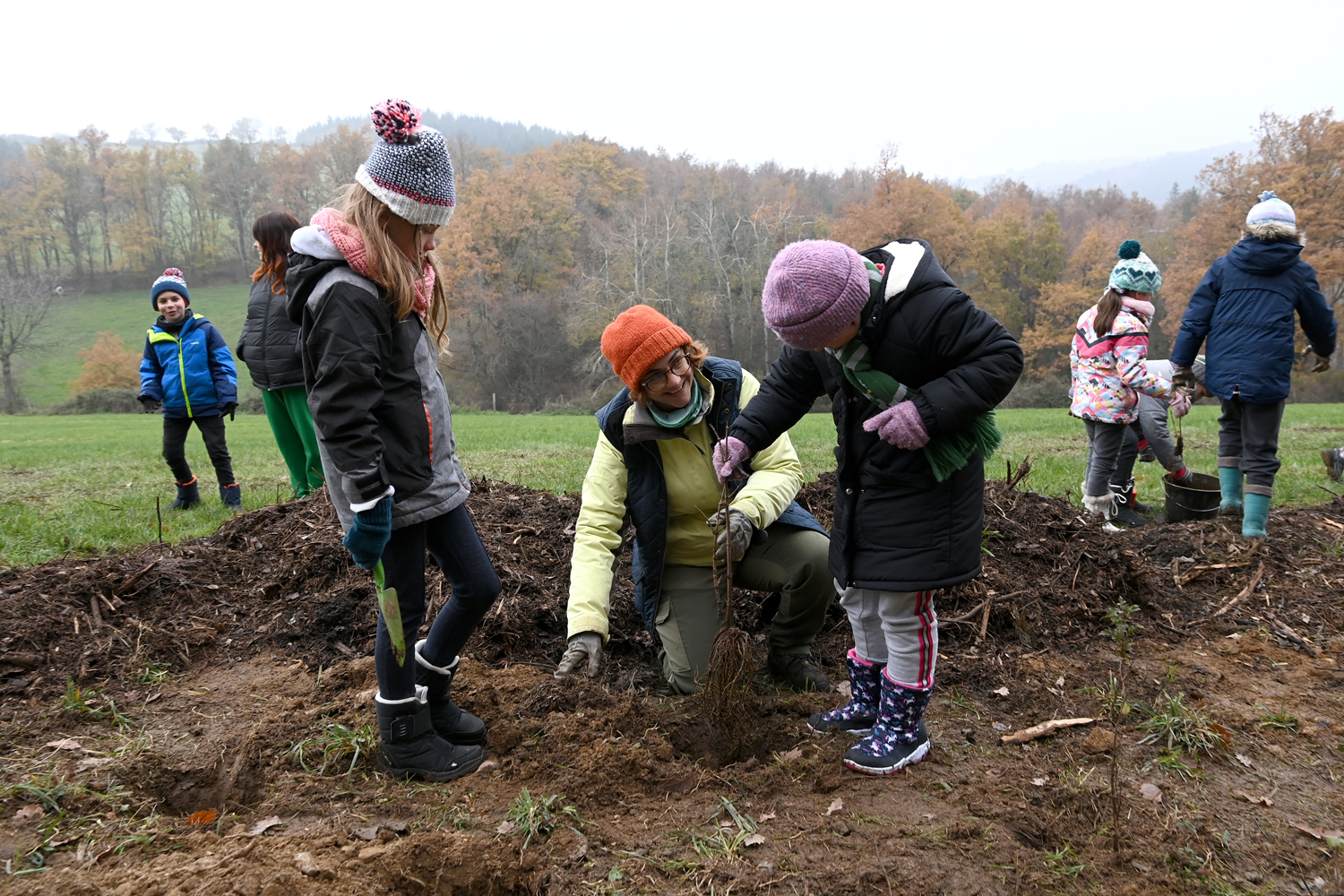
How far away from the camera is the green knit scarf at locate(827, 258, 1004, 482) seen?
2.42 m

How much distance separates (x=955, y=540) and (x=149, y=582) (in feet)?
13.0

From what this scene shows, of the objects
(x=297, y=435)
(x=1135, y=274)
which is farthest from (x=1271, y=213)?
(x=297, y=435)

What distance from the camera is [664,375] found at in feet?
9.80

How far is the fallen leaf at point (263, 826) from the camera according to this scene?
234 centimetres

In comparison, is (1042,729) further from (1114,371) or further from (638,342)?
(1114,371)

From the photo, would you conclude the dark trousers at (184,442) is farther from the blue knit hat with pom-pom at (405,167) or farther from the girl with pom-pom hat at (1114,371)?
the girl with pom-pom hat at (1114,371)

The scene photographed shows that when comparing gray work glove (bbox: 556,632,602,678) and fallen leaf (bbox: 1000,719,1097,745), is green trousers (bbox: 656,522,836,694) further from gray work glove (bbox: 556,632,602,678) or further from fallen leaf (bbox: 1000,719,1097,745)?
fallen leaf (bbox: 1000,719,1097,745)

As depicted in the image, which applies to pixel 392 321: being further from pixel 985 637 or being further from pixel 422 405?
pixel 985 637

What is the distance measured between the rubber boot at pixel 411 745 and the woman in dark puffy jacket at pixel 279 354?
3142 millimetres

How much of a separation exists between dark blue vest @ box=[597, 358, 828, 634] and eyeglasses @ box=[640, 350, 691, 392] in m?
0.18

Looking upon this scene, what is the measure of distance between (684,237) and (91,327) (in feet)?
135

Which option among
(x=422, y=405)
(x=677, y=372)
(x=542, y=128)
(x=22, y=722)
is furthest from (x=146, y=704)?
(x=542, y=128)

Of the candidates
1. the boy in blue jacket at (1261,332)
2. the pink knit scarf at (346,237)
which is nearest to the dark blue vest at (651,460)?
the pink knit scarf at (346,237)

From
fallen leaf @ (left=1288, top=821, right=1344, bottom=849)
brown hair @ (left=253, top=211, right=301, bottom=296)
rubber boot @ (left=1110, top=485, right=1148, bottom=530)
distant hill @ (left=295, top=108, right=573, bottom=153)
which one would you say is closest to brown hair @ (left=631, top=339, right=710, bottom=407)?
fallen leaf @ (left=1288, top=821, right=1344, bottom=849)
